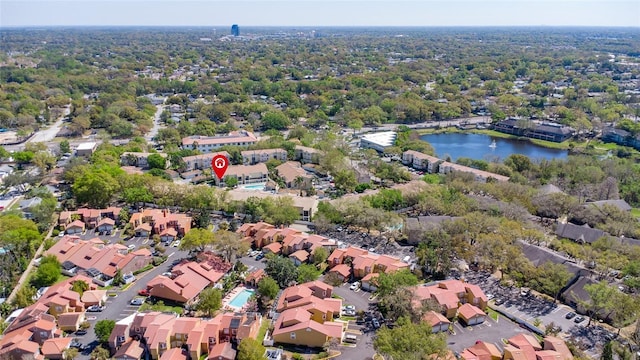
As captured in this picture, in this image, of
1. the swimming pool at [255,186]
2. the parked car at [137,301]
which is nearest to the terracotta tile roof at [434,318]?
the parked car at [137,301]

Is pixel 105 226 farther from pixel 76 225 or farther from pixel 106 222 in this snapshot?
pixel 76 225

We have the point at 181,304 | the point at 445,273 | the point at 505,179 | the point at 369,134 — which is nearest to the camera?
the point at 181,304

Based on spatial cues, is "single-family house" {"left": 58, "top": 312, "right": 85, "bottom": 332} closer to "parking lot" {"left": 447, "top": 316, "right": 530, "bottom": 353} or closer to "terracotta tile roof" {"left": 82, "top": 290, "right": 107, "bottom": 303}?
"terracotta tile roof" {"left": 82, "top": 290, "right": 107, "bottom": 303}

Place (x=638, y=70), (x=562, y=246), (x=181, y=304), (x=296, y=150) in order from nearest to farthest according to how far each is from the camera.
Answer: (x=181, y=304) → (x=562, y=246) → (x=296, y=150) → (x=638, y=70)

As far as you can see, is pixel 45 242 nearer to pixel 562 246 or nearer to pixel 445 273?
pixel 445 273

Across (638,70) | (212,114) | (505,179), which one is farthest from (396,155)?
(638,70)

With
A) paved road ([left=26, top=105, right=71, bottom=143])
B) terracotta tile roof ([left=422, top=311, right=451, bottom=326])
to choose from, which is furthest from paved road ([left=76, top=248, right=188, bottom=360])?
paved road ([left=26, top=105, right=71, bottom=143])

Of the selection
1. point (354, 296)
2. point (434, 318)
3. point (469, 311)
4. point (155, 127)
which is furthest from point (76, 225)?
point (155, 127)

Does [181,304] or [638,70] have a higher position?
[638,70]
